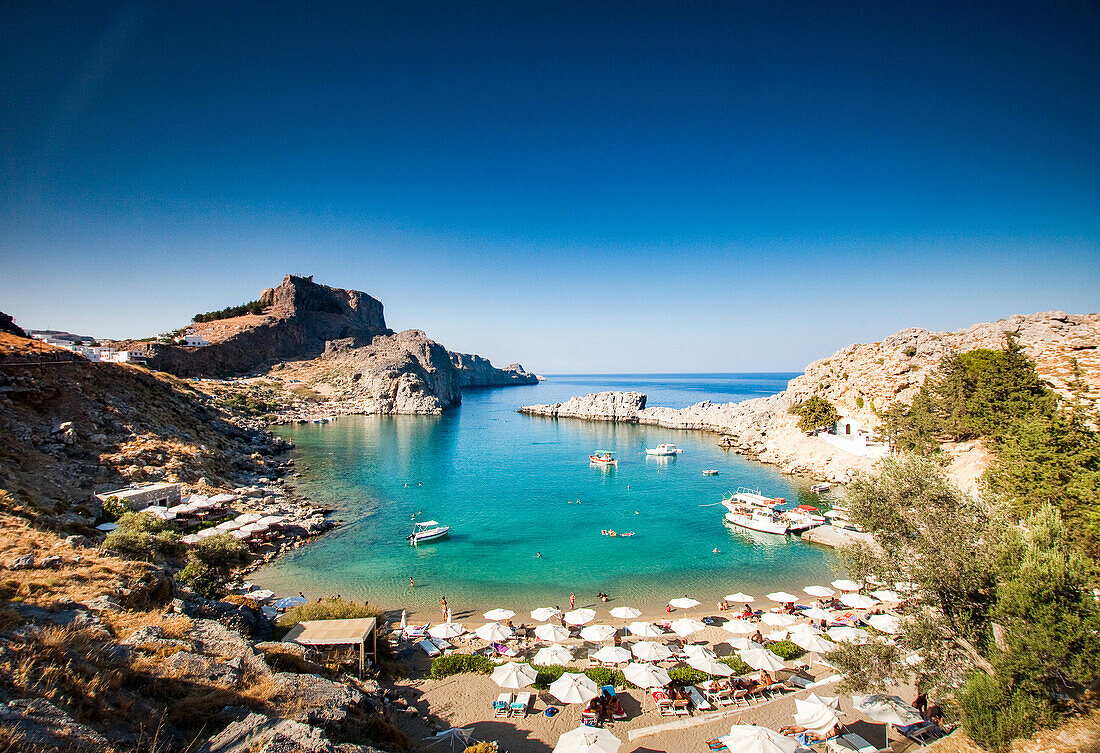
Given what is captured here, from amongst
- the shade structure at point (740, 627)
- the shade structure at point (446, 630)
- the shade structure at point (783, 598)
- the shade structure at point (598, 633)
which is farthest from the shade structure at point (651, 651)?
the shade structure at point (783, 598)

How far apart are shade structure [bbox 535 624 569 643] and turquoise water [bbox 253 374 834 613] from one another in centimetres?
387

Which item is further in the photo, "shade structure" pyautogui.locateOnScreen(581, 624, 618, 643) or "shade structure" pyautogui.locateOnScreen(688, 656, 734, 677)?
"shade structure" pyautogui.locateOnScreen(581, 624, 618, 643)

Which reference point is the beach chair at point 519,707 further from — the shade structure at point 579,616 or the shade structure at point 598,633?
the shade structure at point 579,616

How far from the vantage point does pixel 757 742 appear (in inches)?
449

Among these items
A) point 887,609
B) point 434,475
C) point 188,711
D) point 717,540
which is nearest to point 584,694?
point 188,711

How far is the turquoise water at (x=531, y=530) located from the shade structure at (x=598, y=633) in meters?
4.77

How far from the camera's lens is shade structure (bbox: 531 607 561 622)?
20.2 meters

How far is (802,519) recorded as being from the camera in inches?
1344

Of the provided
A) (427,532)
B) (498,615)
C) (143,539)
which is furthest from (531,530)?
(143,539)

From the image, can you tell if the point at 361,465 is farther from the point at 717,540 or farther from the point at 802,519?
the point at 802,519

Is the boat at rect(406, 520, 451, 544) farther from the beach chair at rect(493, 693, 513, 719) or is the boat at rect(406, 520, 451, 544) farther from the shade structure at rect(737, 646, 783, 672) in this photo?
the shade structure at rect(737, 646, 783, 672)

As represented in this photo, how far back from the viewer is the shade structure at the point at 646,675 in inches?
581

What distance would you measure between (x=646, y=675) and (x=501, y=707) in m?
4.70

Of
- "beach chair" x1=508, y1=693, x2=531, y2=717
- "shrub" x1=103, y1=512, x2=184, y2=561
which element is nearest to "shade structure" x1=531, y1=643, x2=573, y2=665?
"beach chair" x1=508, y1=693, x2=531, y2=717
